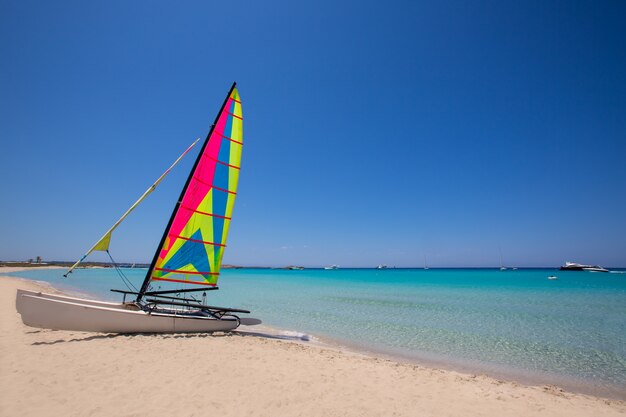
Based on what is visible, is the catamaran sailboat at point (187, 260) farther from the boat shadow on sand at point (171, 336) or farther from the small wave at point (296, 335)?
the small wave at point (296, 335)

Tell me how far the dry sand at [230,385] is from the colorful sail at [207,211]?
2.85 m

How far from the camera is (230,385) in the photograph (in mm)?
6270

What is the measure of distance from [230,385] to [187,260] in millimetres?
6200

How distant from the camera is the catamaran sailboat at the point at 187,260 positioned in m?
8.95

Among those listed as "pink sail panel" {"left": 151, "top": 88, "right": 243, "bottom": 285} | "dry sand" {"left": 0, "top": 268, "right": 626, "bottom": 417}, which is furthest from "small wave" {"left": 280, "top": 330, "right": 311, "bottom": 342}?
"pink sail panel" {"left": 151, "top": 88, "right": 243, "bottom": 285}

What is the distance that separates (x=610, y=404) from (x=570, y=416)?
1.93 metres

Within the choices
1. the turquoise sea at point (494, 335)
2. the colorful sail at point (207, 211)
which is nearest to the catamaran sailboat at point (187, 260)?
the colorful sail at point (207, 211)

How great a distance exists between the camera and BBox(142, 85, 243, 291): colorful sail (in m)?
10.9

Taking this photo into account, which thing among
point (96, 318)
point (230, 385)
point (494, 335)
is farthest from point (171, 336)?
point (494, 335)

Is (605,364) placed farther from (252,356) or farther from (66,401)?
(66,401)

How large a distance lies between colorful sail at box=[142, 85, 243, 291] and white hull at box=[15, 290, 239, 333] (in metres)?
1.37

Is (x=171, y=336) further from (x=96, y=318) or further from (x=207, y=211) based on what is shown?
(x=207, y=211)

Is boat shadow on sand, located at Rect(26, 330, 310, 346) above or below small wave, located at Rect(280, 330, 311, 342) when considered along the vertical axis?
above

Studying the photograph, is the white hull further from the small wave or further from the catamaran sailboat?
the small wave
